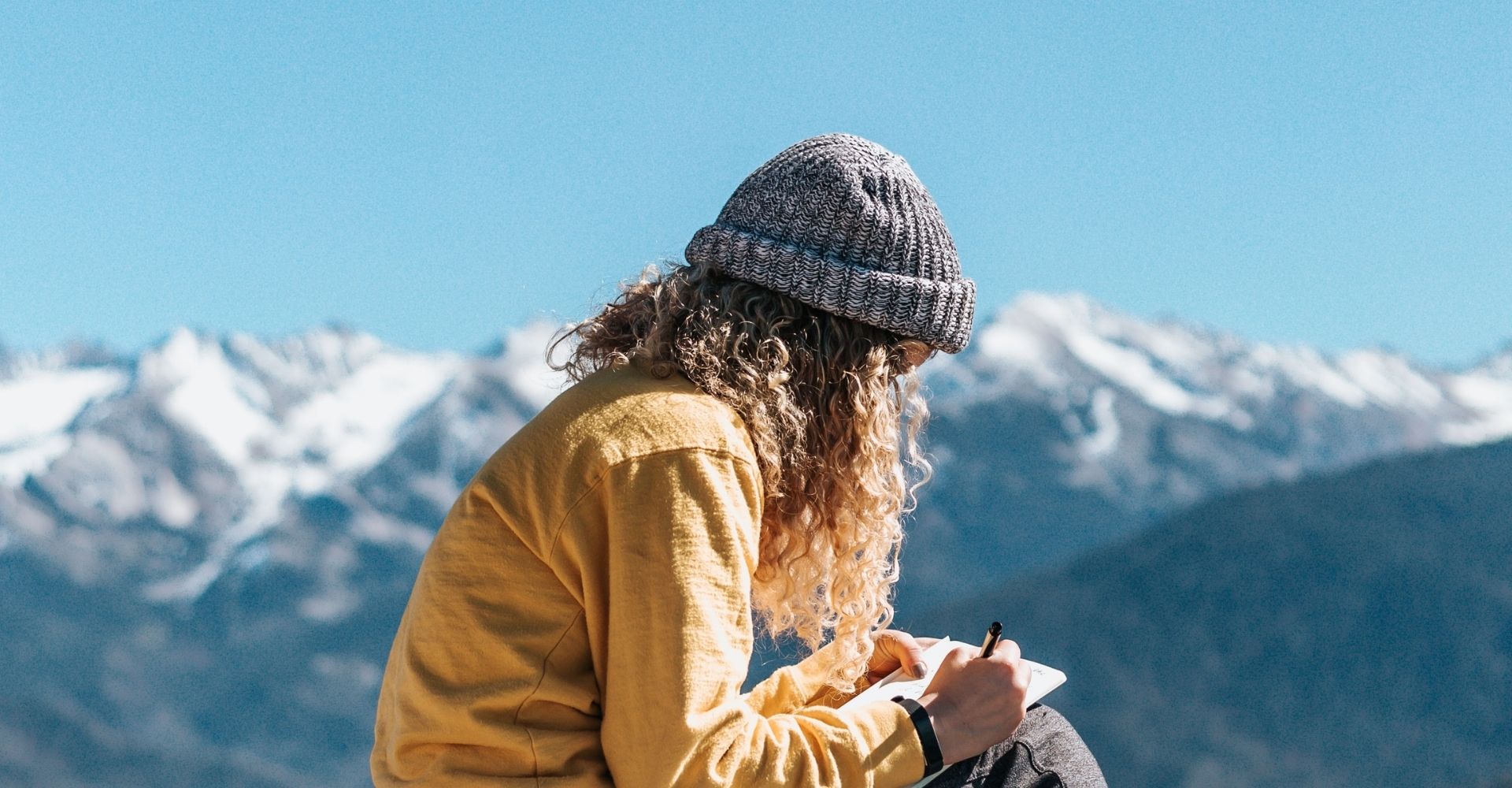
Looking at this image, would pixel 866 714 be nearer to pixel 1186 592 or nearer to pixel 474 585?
pixel 474 585

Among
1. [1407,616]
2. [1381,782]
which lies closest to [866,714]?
[1381,782]

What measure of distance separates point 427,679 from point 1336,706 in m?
71.8

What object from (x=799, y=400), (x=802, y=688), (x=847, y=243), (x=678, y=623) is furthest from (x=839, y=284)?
(x=802, y=688)

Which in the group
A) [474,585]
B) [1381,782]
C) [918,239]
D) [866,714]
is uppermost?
[1381,782]

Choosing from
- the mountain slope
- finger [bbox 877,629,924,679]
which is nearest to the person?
finger [bbox 877,629,924,679]

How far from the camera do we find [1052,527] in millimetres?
185750

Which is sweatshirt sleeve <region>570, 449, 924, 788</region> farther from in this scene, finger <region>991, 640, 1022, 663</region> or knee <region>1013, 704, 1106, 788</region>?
knee <region>1013, 704, 1106, 788</region>

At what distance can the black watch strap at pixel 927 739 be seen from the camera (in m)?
2.35

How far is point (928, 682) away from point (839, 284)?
0.73 m

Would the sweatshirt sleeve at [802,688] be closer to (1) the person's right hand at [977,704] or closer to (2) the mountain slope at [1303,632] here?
(1) the person's right hand at [977,704]

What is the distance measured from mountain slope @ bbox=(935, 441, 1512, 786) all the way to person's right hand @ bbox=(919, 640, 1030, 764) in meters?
61.8

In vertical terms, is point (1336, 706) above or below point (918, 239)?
above

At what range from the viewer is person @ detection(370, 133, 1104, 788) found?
6.98 ft

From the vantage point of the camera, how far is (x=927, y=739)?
92.4 inches
